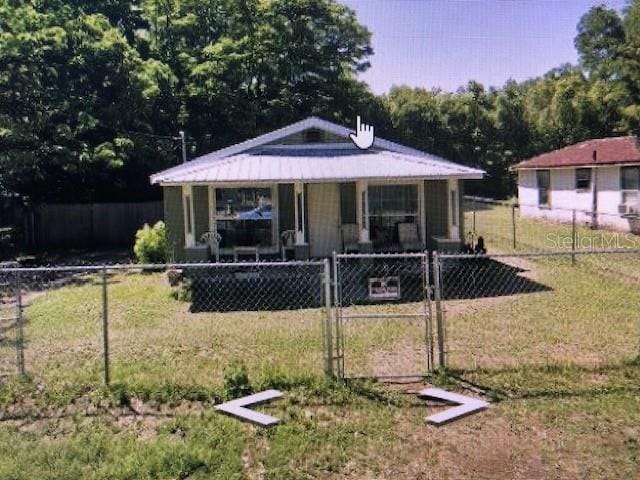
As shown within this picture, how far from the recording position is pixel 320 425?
22.9 feet

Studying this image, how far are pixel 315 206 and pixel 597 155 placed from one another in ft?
45.3

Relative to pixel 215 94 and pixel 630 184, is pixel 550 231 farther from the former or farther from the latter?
pixel 215 94

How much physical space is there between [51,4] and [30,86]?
21.3 ft

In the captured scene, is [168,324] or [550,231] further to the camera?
[550,231]

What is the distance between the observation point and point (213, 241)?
1711cm

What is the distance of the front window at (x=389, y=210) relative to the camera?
1789cm

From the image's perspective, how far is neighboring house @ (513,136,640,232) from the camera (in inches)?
944

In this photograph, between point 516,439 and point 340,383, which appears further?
point 340,383

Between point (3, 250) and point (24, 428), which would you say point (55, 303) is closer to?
point (24, 428)

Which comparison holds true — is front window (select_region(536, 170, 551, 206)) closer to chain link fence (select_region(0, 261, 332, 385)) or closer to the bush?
chain link fence (select_region(0, 261, 332, 385))

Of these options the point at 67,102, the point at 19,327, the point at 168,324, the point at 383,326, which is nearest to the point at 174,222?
the point at 168,324

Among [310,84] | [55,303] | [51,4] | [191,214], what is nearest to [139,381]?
[55,303]

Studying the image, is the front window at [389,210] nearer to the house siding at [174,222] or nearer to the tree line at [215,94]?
the house siding at [174,222]

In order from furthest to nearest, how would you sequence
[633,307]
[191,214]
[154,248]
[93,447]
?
[154,248], [191,214], [633,307], [93,447]
